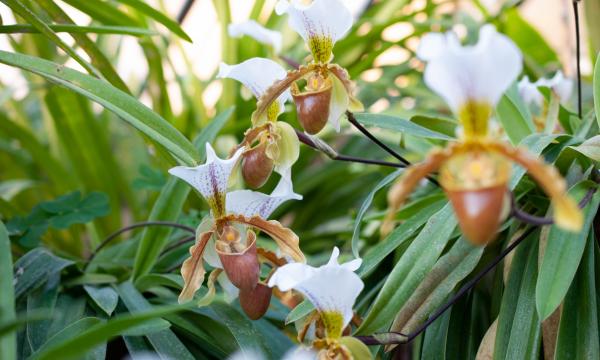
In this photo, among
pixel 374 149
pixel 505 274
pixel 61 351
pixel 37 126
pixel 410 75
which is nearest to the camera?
pixel 61 351

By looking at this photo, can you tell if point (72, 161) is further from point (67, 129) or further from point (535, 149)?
point (535, 149)

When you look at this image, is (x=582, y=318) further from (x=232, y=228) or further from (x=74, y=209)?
(x=74, y=209)

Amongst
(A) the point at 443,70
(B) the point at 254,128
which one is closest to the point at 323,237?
(B) the point at 254,128

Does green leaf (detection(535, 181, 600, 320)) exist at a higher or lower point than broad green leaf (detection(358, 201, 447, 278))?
lower

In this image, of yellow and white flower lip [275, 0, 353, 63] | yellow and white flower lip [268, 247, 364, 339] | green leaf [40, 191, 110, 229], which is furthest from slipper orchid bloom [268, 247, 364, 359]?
green leaf [40, 191, 110, 229]

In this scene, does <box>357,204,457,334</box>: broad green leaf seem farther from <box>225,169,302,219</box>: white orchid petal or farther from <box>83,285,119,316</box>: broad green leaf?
<box>83,285,119,316</box>: broad green leaf

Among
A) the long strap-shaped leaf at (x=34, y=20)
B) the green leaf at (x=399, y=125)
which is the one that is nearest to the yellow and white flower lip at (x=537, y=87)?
the green leaf at (x=399, y=125)

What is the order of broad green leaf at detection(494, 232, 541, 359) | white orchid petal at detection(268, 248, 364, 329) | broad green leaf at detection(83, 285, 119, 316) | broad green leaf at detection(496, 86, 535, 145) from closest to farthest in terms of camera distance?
white orchid petal at detection(268, 248, 364, 329)
broad green leaf at detection(494, 232, 541, 359)
broad green leaf at detection(83, 285, 119, 316)
broad green leaf at detection(496, 86, 535, 145)

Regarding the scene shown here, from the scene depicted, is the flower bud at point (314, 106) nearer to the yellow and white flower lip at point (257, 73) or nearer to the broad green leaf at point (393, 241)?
the yellow and white flower lip at point (257, 73)
